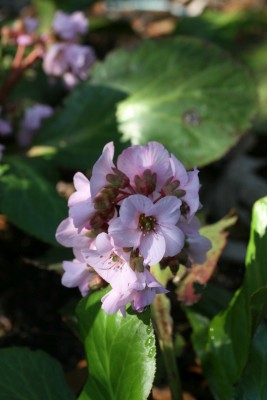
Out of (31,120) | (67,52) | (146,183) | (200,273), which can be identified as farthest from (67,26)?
(146,183)

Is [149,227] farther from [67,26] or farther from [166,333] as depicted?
[67,26]

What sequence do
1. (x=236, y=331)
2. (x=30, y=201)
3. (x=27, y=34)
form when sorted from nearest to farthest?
(x=236, y=331) → (x=30, y=201) → (x=27, y=34)

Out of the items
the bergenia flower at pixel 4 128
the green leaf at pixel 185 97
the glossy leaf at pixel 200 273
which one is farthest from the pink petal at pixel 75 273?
the bergenia flower at pixel 4 128

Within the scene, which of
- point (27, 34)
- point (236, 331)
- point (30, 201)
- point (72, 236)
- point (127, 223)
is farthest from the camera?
point (27, 34)

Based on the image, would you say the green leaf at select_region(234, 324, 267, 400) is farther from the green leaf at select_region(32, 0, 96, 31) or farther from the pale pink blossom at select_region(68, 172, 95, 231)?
the green leaf at select_region(32, 0, 96, 31)

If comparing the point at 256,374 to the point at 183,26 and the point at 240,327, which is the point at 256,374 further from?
the point at 183,26

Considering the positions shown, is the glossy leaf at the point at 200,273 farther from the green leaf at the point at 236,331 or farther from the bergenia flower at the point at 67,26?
the bergenia flower at the point at 67,26
